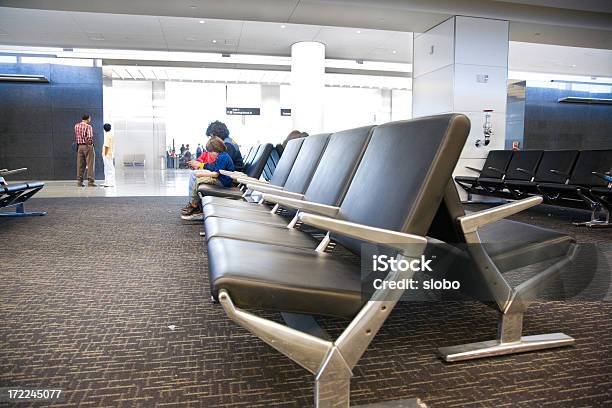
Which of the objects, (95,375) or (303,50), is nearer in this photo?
(95,375)

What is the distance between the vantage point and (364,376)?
144 centimetres

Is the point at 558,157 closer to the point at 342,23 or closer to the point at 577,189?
the point at 577,189

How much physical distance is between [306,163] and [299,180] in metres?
0.11

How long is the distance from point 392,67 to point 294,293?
41.6 feet

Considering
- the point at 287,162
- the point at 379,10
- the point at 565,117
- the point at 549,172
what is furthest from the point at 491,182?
the point at 565,117

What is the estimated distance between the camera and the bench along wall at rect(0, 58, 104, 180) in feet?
38.0

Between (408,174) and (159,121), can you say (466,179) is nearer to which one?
(408,174)

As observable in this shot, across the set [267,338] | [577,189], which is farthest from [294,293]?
[577,189]

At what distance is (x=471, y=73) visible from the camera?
715 cm

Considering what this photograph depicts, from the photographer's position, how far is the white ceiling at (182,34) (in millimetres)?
8484

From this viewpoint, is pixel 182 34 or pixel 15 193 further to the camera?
pixel 182 34

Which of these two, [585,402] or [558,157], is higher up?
[558,157]

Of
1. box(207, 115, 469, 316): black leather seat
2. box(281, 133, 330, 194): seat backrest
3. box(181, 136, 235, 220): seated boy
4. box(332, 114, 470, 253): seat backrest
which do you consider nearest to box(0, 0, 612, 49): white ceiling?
box(181, 136, 235, 220): seated boy

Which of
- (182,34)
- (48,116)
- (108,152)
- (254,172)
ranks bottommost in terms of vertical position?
(254,172)
